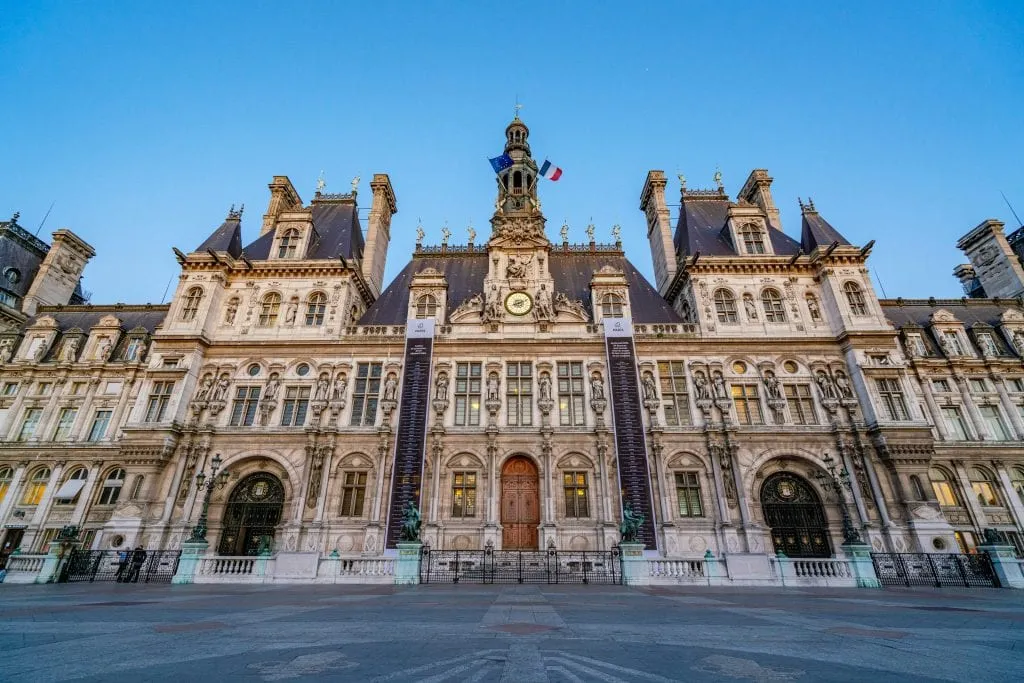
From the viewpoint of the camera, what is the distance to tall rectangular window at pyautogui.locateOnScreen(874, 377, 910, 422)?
23969 millimetres

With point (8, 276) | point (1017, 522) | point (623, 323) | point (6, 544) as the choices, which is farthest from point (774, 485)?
point (8, 276)

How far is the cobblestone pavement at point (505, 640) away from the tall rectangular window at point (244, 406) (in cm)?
1503

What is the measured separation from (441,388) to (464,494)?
591 cm

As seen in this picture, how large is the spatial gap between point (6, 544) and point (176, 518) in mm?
13149

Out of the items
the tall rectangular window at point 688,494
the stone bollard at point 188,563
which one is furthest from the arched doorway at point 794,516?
the stone bollard at point 188,563

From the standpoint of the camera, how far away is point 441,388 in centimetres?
2588

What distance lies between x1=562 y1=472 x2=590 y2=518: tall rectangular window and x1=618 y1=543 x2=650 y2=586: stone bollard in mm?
6239

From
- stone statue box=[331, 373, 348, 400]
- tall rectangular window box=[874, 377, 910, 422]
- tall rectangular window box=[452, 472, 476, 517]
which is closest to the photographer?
tall rectangular window box=[452, 472, 476, 517]

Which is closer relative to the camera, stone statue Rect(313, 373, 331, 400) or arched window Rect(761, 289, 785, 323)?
stone statue Rect(313, 373, 331, 400)

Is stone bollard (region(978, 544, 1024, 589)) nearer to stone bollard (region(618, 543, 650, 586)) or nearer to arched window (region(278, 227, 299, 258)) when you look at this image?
stone bollard (region(618, 543, 650, 586))


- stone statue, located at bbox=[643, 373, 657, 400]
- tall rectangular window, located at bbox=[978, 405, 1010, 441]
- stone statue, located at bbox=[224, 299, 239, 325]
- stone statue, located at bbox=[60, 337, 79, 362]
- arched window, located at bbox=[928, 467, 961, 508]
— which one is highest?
stone statue, located at bbox=[224, 299, 239, 325]

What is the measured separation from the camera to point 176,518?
23031 millimetres

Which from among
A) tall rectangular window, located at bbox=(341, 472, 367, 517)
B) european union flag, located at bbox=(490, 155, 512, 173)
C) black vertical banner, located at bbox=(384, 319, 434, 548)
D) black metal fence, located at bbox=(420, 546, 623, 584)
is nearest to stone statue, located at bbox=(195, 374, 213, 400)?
tall rectangular window, located at bbox=(341, 472, 367, 517)

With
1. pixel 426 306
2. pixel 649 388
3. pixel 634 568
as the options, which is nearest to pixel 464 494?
pixel 634 568
